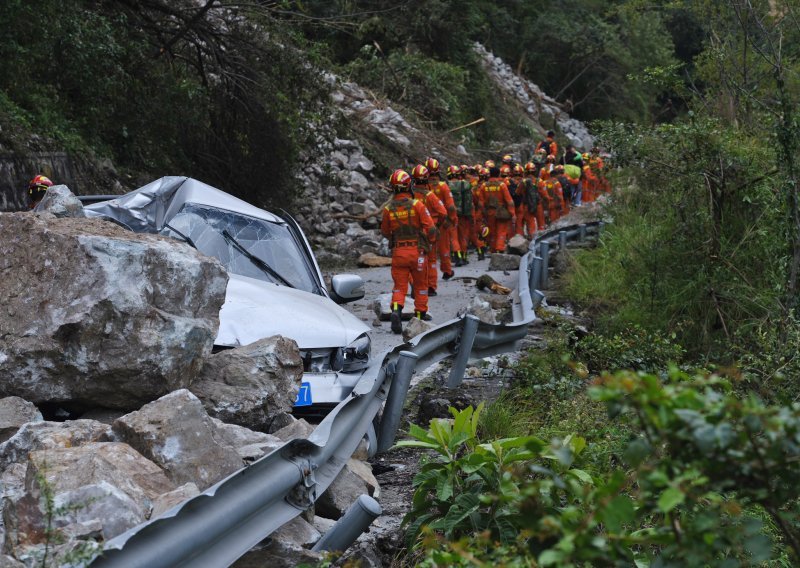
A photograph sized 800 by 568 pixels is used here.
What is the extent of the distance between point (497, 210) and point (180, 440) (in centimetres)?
1862

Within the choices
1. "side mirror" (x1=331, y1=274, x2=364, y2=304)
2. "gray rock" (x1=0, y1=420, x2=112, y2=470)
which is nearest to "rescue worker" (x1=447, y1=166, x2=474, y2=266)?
"side mirror" (x1=331, y1=274, x2=364, y2=304)

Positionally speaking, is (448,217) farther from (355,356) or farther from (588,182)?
(588,182)

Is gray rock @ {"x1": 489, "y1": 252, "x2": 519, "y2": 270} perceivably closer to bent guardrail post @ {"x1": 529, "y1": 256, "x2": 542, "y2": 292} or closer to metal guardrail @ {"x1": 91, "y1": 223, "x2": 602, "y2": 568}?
bent guardrail post @ {"x1": 529, "y1": 256, "x2": 542, "y2": 292}

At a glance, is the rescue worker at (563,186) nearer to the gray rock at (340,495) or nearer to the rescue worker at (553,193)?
the rescue worker at (553,193)

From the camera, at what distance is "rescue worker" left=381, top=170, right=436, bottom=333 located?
13327 millimetres

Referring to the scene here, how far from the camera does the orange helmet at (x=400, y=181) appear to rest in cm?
1393

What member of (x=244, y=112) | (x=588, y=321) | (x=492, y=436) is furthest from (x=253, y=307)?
(x=244, y=112)

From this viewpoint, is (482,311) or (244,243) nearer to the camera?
(244,243)

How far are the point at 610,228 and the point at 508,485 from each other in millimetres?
11806

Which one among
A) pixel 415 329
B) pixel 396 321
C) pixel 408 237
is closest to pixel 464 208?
pixel 408 237

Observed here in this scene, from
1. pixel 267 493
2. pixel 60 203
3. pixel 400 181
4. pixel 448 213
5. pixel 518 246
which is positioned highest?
pixel 60 203

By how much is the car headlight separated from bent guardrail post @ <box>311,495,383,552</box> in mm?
2987

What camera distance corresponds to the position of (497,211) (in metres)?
22.1

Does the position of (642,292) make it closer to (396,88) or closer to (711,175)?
(711,175)
